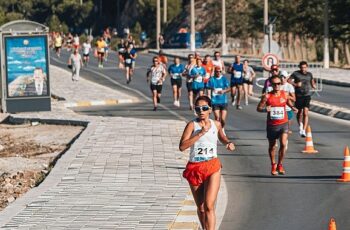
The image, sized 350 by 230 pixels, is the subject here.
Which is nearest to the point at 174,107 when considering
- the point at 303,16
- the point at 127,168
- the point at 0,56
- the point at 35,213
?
the point at 0,56

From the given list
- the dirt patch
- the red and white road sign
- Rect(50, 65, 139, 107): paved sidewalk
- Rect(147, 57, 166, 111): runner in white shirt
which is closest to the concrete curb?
Rect(50, 65, 139, 107): paved sidewalk

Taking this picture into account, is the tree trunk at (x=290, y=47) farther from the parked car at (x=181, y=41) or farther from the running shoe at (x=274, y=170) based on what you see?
the running shoe at (x=274, y=170)

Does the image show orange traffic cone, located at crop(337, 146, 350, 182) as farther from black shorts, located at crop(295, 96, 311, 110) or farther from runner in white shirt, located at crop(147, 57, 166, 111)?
runner in white shirt, located at crop(147, 57, 166, 111)

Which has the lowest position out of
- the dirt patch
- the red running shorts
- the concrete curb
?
the concrete curb

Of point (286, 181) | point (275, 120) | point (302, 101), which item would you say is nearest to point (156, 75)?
point (302, 101)

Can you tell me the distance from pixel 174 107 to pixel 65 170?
18132 millimetres

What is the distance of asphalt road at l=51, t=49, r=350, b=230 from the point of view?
48.8 ft

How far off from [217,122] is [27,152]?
14.0m

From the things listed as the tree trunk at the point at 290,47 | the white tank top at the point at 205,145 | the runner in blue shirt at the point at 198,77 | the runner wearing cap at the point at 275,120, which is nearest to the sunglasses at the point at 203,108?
the white tank top at the point at 205,145

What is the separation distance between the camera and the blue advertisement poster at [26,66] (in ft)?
122

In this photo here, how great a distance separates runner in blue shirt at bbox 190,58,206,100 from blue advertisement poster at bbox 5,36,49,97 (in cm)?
578

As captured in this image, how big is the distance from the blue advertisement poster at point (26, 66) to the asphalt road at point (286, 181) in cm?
513

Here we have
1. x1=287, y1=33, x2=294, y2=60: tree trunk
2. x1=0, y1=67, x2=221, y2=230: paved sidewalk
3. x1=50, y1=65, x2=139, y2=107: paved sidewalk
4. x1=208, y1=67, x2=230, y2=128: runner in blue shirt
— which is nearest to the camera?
x1=0, y1=67, x2=221, y2=230: paved sidewalk

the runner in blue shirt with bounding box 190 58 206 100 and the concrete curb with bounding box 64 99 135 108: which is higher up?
the runner in blue shirt with bounding box 190 58 206 100
